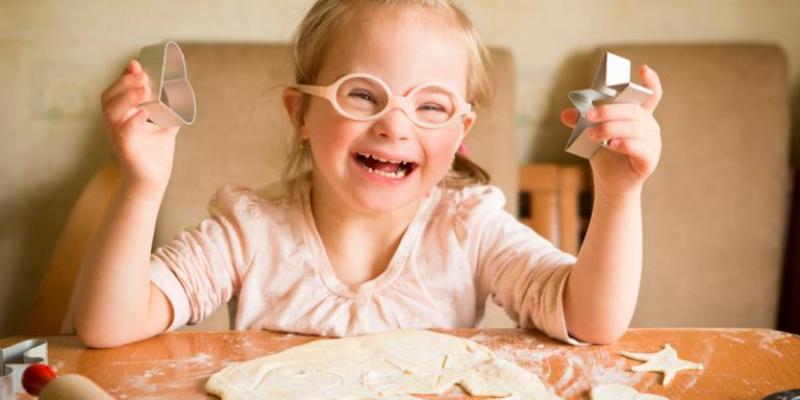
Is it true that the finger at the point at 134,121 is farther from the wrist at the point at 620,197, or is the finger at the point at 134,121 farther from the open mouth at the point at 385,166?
the wrist at the point at 620,197

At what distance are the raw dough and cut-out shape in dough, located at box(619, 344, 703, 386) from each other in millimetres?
123

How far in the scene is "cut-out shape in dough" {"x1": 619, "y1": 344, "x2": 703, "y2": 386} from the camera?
83cm

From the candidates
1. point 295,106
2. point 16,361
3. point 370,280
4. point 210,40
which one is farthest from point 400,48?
point 210,40

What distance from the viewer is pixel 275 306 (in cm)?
115

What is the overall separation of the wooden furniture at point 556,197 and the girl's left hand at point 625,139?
3.53ft

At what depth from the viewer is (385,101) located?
→ 103 cm

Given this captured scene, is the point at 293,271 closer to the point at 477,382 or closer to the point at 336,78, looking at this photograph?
the point at 336,78

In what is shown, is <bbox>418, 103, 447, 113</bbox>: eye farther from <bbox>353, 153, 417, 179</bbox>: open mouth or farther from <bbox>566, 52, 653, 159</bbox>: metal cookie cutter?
<bbox>566, 52, 653, 159</bbox>: metal cookie cutter

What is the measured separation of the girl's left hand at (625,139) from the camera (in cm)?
83

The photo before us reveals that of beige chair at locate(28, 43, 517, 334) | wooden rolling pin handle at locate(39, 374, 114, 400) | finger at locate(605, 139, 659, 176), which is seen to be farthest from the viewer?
beige chair at locate(28, 43, 517, 334)

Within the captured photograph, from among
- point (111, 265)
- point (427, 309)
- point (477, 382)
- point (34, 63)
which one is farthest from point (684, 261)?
point (34, 63)

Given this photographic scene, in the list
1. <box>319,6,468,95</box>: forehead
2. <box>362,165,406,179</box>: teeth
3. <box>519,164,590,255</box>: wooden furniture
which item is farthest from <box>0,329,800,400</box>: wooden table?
<box>519,164,590,255</box>: wooden furniture

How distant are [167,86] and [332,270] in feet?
1.35

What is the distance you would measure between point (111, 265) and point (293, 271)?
30cm
